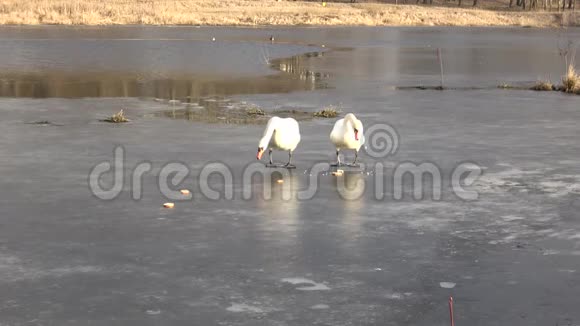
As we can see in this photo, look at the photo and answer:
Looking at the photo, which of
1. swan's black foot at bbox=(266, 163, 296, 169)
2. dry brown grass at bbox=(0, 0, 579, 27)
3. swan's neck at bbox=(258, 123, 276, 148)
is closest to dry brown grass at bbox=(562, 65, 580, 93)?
swan's black foot at bbox=(266, 163, 296, 169)

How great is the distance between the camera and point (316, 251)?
372 inches

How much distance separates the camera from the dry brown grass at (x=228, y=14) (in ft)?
233

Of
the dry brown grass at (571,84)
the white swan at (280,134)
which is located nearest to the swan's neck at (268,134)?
the white swan at (280,134)

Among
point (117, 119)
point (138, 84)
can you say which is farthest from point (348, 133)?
point (138, 84)

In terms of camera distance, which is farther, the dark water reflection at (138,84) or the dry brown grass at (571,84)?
the dry brown grass at (571,84)

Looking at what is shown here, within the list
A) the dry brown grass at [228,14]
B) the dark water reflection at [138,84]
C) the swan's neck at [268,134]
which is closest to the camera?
the swan's neck at [268,134]

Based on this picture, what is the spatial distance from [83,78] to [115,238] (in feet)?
66.3

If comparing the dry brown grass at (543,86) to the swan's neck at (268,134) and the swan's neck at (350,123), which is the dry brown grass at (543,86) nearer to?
the swan's neck at (350,123)

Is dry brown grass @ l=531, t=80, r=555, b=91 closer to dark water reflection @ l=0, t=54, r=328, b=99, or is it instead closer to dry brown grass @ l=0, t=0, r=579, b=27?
dark water reflection @ l=0, t=54, r=328, b=99

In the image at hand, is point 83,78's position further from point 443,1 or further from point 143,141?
point 443,1

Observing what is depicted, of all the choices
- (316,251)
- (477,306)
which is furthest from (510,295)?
(316,251)

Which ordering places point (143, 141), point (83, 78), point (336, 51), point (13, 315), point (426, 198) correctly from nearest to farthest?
point (13, 315)
point (426, 198)
point (143, 141)
point (83, 78)
point (336, 51)

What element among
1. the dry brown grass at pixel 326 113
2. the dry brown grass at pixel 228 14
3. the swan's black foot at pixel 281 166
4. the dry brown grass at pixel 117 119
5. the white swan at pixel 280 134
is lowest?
the swan's black foot at pixel 281 166

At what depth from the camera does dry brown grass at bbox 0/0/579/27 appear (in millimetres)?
70875
